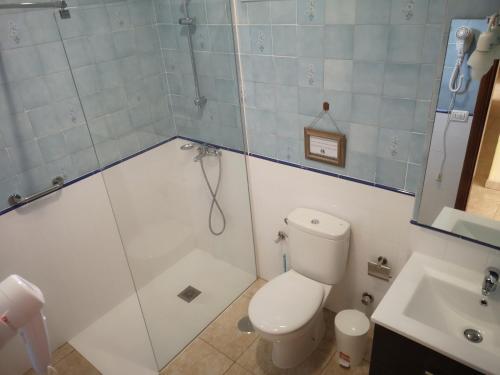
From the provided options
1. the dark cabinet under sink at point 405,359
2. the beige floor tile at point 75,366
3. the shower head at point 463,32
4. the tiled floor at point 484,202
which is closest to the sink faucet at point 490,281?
the tiled floor at point 484,202

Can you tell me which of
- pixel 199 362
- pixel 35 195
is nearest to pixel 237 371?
pixel 199 362

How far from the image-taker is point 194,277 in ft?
9.06

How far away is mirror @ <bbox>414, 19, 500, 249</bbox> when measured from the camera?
1.44 metres

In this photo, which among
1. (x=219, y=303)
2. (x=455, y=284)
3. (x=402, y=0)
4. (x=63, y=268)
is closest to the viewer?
(x=402, y=0)

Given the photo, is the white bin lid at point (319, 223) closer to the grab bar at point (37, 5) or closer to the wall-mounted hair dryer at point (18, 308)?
the wall-mounted hair dryer at point (18, 308)

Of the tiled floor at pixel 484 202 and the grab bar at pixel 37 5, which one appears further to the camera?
the grab bar at pixel 37 5

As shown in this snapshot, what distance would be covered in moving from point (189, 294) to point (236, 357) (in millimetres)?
586

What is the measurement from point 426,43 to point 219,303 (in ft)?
6.69

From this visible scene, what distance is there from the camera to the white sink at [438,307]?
1.49m

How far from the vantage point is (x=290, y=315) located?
1975 millimetres

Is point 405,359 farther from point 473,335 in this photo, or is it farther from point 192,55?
point 192,55

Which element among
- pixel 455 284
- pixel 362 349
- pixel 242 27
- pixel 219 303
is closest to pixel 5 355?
pixel 219 303

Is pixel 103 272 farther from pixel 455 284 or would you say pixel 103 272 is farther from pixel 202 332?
pixel 455 284

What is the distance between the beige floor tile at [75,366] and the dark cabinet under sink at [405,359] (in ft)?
5.34
